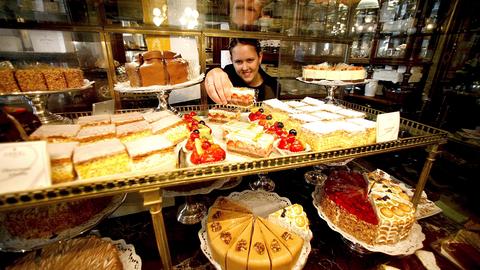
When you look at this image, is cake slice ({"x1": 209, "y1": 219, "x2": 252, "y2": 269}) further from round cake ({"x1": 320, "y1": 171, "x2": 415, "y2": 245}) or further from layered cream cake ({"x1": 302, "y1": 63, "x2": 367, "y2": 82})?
layered cream cake ({"x1": 302, "y1": 63, "x2": 367, "y2": 82})

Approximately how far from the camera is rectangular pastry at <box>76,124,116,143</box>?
49.0 inches

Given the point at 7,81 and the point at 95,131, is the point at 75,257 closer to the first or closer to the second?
the point at 95,131

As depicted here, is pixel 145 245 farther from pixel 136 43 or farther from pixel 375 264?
pixel 136 43

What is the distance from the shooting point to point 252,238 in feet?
5.00

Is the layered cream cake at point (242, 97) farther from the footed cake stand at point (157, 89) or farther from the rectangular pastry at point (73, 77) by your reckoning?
the rectangular pastry at point (73, 77)

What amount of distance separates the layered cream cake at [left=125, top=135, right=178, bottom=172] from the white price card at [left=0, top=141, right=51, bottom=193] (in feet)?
1.06

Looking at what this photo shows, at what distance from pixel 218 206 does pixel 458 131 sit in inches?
145

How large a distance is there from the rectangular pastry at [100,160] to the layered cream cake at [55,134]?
18cm

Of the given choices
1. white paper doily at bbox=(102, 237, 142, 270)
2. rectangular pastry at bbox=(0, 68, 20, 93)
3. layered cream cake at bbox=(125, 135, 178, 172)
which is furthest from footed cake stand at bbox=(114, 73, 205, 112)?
white paper doily at bbox=(102, 237, 142, 270)

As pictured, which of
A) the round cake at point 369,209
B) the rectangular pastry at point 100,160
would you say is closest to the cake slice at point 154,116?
the rectangular pastry at point 100,160

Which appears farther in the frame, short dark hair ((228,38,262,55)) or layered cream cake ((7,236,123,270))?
short dark hair ((228,38,262,55))

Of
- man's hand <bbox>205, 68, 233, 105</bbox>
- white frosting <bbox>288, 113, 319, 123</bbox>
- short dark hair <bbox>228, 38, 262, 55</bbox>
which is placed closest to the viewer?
white frosting <bbox>288, 113, 319, 123</bbox>

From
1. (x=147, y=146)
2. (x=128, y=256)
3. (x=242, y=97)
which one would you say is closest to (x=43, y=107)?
(x=147, y=146)

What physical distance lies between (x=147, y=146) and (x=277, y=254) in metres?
1.00
